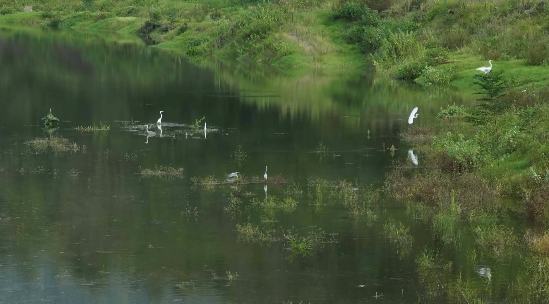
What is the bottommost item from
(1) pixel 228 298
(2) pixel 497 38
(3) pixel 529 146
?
(1) pixel 228 298

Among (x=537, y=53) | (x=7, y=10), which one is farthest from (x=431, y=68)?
(x=7, y=10)

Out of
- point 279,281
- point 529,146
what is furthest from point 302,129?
point 279,281

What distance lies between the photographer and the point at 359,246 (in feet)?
54.2

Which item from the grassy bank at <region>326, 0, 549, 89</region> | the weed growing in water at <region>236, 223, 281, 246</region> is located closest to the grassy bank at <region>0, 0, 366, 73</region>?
the grassy bank at <region>326, 0, 549, 89</region>

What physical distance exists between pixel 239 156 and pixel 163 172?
274cm

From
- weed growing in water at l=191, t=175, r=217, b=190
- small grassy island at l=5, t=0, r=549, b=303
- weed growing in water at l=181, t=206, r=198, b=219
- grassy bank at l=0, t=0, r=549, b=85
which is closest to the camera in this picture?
small grassy island at l=5, t=0, r=549, b=303

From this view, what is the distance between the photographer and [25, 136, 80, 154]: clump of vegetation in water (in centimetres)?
2545

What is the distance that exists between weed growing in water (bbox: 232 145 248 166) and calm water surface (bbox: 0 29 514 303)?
257mm

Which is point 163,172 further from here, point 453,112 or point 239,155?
point 453,112

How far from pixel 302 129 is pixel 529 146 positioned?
1004cm

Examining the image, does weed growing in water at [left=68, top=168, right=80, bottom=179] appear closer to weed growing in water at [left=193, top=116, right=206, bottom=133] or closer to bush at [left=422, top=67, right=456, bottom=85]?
weed growing in water at [left=193, top=116, right=206, bottom=133]

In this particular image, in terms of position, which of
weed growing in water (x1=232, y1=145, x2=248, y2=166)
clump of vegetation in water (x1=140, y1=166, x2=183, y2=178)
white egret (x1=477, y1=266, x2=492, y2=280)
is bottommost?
white egret (x1=477, y1=266, x2=492, y2=280)

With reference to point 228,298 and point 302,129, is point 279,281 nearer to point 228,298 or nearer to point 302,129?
point 228,298

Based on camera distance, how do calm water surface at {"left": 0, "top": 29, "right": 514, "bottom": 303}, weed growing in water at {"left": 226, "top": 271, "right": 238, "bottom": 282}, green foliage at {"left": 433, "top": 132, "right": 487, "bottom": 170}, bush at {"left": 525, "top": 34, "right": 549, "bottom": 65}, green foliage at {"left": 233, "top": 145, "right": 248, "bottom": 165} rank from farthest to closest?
1. bush at {"left": 525, "top": 34, "right": 549, "bottom": 65}
2. green foliage at {"left": 233, "top": 145, "right": 248, "bottom": 165}
3. green foliage at {"left": 433, "top": 132, "right": 487, "bottom": 170}
4. weed growing in water at {"left": 226, "top": 271, "right": 238, "bottom": 282}
5. calm water surface at {"left": 0, "top": 29, "right": 514, "bottom": 303}
